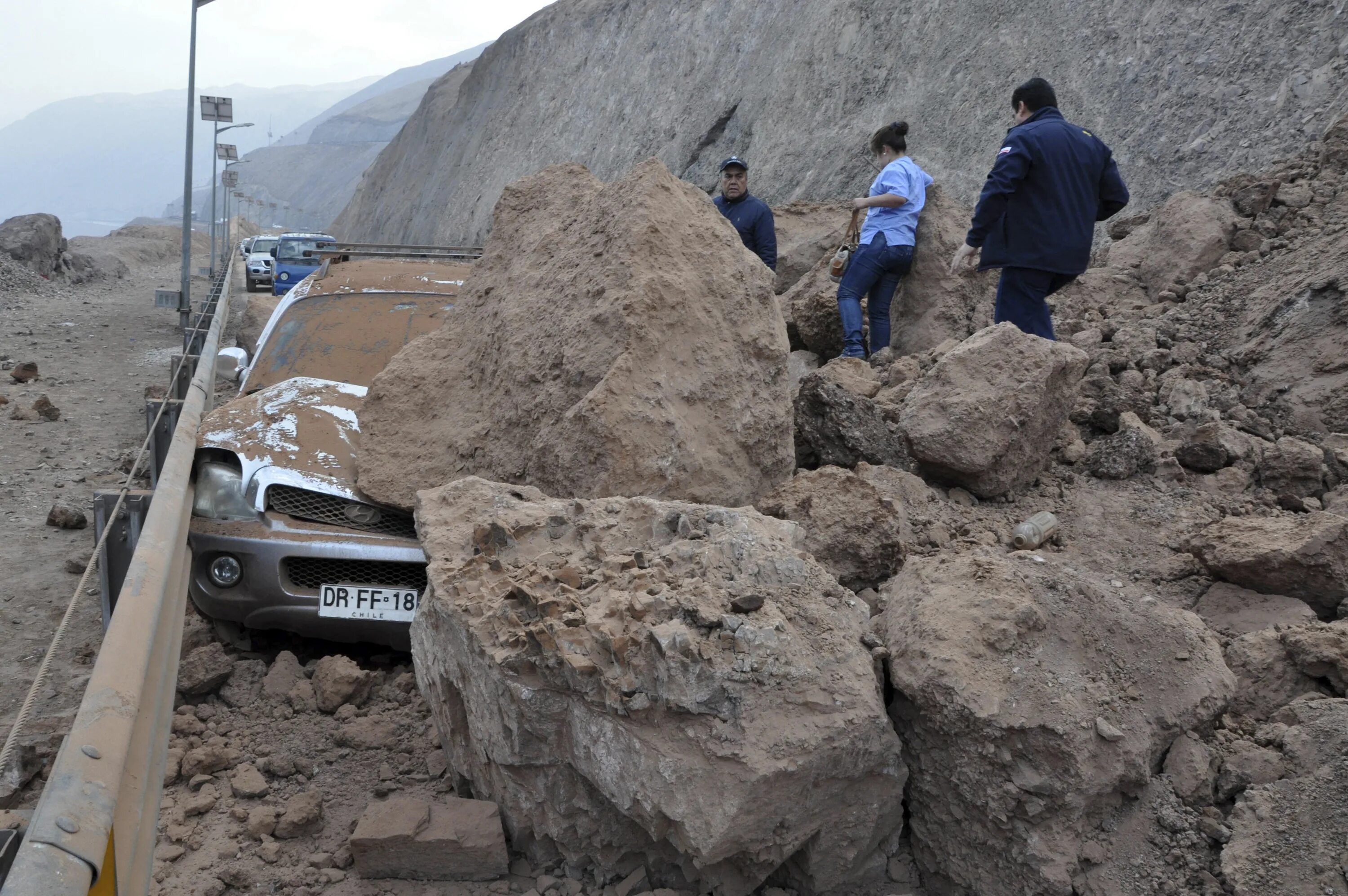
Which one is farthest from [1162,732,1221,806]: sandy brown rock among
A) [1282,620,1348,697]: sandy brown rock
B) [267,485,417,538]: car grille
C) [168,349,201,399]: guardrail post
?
[168,349,201,399]: guardrail post

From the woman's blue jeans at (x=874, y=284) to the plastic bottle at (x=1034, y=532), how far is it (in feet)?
8.22

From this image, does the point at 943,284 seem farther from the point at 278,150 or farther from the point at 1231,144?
the point at 278,150

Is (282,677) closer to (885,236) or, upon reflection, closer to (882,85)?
(885,236)

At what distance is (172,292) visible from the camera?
15875mm

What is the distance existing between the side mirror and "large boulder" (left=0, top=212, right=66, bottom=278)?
21050 millimetres

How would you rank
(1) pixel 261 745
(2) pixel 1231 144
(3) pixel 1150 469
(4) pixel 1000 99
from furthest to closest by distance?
(4) pixel 1000 99 < (2) pixel 1231 144 < (3) pixel 1150 469 < (1) pixel 261 745

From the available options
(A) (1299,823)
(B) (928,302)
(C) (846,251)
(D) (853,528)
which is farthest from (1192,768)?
(C) (846,251)

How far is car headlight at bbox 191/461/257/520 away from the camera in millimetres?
3721

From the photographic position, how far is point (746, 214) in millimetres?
6383

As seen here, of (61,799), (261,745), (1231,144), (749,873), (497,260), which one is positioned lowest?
(261,745)

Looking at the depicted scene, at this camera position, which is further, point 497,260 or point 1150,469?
point 497,260

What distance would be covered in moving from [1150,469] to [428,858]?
2.97 meters

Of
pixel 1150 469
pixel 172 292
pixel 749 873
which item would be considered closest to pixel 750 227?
pixel 1150 469

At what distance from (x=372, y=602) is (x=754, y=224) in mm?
3874
